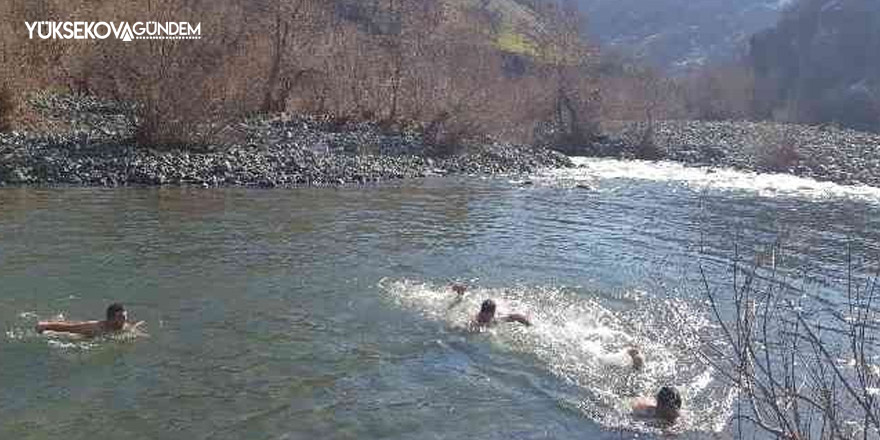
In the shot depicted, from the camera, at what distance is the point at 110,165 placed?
Result: 1104 inches

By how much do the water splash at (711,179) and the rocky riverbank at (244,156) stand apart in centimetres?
243

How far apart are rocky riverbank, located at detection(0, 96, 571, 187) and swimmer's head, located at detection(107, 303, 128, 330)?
15.3 m

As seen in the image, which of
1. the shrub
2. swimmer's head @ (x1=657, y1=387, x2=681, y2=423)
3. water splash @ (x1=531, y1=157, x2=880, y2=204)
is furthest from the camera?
water splash @ (x1=531, y1=157, x2=880, y2=204)

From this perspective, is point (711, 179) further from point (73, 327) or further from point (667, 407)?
point (73, 327)

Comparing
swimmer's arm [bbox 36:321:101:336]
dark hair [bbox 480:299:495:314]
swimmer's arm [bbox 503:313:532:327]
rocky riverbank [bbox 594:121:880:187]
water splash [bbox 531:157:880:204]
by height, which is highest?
rocky riverbank [bbox 594:121:880:187]

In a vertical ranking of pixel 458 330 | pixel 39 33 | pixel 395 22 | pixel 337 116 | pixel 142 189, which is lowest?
pixel 458 330

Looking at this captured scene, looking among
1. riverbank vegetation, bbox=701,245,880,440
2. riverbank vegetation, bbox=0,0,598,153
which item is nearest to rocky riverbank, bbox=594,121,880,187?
riverbank vegetation, bbox=0,0,598,153

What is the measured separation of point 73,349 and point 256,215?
36.5ft

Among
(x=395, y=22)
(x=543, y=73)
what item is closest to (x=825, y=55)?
(x=543, y=73)

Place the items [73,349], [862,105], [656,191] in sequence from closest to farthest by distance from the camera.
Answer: [73,349]
[656,191]
[862,105]

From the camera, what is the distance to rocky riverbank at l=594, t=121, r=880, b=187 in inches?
1731

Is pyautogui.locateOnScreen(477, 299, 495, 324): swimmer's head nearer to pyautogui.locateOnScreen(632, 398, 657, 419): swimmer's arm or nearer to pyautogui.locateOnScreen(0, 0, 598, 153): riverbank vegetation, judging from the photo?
pyautogui.locateOnScreen(632, 398, 657, 419): swimmer's arm

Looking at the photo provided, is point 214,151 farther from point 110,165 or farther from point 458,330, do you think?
point 458,330

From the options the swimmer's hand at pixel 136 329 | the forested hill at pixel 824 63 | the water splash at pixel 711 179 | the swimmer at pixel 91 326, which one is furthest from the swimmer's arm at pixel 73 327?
the forested hill at pixel 824 63
